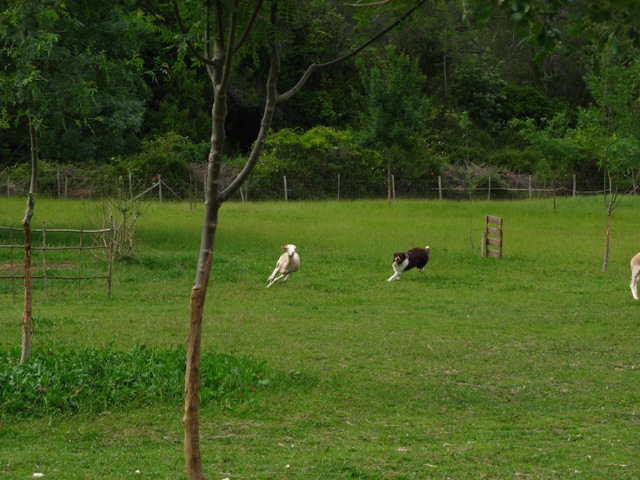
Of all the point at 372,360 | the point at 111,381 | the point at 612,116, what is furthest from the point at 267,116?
the point at 612,116

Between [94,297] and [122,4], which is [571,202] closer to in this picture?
[122,4]

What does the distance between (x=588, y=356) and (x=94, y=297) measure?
9483mm

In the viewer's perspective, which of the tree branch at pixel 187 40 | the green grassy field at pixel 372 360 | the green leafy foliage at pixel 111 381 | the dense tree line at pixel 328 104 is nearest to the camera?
the tree branch at pixel 187 40

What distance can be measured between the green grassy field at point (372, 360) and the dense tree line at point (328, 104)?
12.3ft

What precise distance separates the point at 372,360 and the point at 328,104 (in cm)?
4251

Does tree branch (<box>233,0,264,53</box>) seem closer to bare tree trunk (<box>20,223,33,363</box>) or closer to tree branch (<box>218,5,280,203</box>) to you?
tree branch (<box>218,5,280,203</box>)

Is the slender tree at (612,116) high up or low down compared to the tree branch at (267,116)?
up

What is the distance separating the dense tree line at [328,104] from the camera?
73.0 ft

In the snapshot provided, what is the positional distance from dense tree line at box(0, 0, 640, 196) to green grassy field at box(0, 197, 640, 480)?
3.74 m

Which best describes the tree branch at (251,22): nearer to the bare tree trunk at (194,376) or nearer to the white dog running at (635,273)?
the bare tree trunk at (194,376)

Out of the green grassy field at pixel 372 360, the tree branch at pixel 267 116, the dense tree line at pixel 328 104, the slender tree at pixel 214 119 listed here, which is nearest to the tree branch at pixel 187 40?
the slender tree at pixel 214 119

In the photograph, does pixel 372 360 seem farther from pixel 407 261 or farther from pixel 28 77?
pixel 407 261

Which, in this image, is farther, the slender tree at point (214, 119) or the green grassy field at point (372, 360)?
the green grassy field at point (372, 360)

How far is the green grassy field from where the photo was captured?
7684 millimetres
